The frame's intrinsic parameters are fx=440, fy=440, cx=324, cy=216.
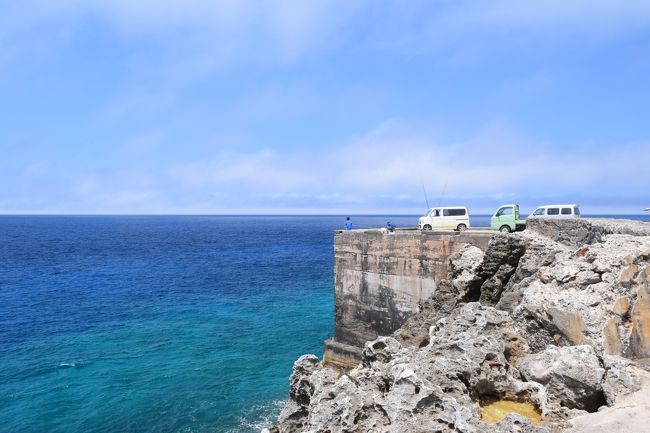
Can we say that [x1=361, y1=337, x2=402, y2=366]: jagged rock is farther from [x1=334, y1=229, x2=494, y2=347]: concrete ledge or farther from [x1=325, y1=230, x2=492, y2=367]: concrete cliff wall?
[x1=334, y1=229, x2=494, y2=347]: concrete ledge

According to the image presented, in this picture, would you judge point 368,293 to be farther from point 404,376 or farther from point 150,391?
point 404,376

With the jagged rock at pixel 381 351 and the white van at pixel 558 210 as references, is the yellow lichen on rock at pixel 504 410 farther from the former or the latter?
the white van at pixel 558 210

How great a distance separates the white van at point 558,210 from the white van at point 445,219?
12.6 feet

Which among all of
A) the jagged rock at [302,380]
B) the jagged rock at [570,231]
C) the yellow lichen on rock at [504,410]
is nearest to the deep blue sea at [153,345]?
the jagged rock at [302,380]

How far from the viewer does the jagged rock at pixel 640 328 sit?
30.3 feet

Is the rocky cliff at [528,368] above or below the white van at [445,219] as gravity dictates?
below

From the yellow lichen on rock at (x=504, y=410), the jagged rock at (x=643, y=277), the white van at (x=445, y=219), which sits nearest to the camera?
the yellow lichen on rock at (x=504, y=410)

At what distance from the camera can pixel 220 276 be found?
49.0 m

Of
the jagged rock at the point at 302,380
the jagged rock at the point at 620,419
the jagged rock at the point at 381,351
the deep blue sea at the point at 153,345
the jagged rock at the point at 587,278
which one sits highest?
the jagged rock at the point at 587,278

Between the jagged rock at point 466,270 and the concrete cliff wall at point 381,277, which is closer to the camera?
the jagged rock at point 466,270

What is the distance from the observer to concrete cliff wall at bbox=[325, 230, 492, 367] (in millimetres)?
18766

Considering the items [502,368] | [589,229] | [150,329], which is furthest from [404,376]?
[150,329]

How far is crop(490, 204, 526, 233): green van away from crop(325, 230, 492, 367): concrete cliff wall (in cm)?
528

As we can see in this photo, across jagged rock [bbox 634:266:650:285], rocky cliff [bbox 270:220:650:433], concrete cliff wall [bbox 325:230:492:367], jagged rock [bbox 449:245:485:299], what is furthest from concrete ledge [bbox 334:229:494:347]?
jagged rock [bbox 634:266:650:285]
